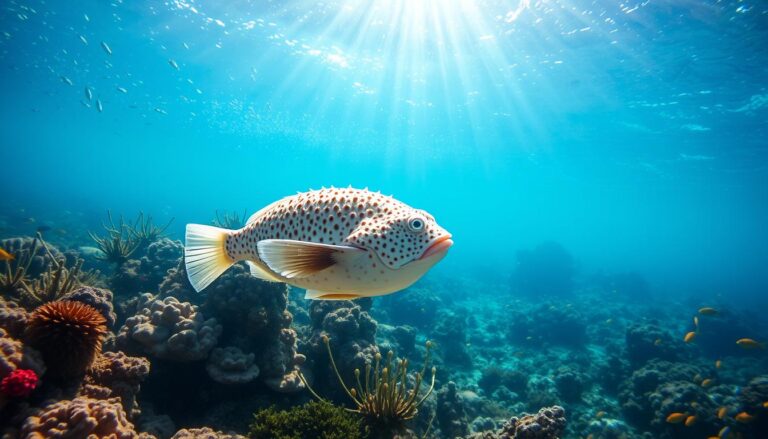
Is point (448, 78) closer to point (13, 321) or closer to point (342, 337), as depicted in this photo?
point (342, 337)

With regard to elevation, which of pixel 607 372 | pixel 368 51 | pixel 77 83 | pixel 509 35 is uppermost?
pixel 77 83

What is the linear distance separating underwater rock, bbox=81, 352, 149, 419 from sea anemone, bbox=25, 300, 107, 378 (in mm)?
253

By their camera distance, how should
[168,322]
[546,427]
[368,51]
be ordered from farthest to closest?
[368,51] < [168,322] < [546,427]

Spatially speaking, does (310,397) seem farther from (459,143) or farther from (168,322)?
(459,143)

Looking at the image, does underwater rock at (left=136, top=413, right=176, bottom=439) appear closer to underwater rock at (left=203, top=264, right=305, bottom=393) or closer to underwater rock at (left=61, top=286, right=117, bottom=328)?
underwater rock at (left=203, top=264, right=305, bottom=393)

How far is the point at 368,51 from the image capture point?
966 inches

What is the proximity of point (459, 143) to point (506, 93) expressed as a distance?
1668cm

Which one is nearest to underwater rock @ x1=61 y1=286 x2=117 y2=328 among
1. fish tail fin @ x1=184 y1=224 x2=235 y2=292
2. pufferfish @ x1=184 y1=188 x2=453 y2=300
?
fish tail fin @ x1=184 y1=224 x2=235 y2=292

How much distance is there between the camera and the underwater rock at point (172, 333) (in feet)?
16.1

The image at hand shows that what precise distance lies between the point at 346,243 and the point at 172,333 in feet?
15.6

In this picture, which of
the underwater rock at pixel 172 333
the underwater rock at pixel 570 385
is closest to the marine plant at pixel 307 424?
the underwater rock at pixel 172 333

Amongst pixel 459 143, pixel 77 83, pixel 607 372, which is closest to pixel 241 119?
pixel 77 83

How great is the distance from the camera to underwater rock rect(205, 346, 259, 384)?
191 inches

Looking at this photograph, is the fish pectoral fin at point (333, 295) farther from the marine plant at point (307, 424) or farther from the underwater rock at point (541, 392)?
the underwater rock at point (541, 392)
